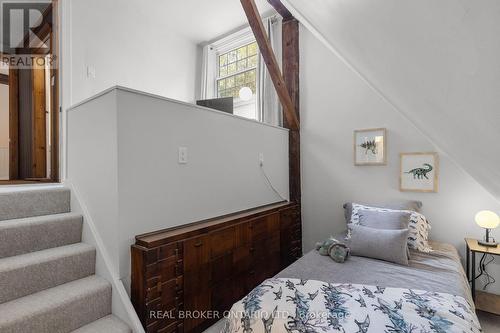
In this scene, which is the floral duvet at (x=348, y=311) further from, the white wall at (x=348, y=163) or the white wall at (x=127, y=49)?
the white wall at (x=127, y=49)

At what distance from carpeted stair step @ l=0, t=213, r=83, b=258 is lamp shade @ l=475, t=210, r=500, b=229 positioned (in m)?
3.28

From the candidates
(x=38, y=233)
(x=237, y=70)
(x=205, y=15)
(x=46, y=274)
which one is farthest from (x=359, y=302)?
(x=205, y=15)

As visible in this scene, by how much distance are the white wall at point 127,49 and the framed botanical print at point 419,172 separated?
3.29 meters

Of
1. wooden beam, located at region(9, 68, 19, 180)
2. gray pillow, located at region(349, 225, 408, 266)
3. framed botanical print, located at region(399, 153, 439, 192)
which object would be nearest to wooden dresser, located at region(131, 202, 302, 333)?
gray pillow, located at region(349, 225, 408, 266)

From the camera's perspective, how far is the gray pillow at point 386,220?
2189mm

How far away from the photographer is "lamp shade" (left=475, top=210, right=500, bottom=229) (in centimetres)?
209

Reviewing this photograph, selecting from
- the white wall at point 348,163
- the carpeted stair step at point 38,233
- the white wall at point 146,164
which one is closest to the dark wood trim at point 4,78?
the white wall at point 146,164

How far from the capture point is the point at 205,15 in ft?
11.4

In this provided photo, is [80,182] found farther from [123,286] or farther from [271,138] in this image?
[271,138]

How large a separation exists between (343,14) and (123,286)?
72.0 inches

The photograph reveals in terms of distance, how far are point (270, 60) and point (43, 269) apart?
104 inches

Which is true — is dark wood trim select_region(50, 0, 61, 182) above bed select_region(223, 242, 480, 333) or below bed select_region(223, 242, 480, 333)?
above

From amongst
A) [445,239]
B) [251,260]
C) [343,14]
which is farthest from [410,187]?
[343,14]

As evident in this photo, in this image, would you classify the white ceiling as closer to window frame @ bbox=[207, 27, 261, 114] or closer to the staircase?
window frame @ bbox=[207, 27, 261, 114]
